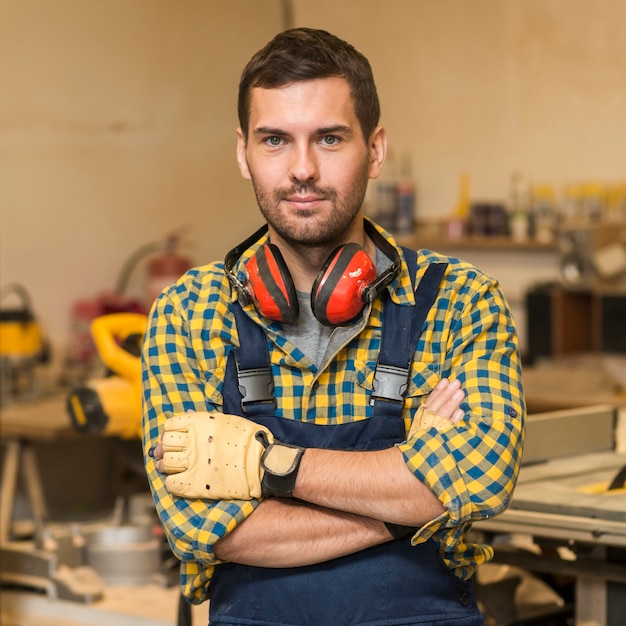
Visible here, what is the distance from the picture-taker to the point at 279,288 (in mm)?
1820

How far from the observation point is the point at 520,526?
2113mm

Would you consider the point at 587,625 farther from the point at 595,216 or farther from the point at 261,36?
the point at 261,36

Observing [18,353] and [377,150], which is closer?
[377,150]

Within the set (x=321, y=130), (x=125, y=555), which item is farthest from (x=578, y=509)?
(x=125, y=555)

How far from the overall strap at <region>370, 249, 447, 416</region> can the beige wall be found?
3087 mm

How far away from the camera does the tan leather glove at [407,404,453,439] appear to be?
173cm

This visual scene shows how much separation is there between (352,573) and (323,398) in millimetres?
298

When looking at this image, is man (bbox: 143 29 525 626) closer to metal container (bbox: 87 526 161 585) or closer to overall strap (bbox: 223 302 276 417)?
overall strap (bbox: 223 302 276 417)

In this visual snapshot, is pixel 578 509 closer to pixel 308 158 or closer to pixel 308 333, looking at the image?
pixel 308 333

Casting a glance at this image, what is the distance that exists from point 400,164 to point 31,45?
2404 millimetres

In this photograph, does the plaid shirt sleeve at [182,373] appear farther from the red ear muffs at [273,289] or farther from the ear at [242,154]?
the ear at [242,154]

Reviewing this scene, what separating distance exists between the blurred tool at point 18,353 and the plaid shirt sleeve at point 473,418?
8.59 feet

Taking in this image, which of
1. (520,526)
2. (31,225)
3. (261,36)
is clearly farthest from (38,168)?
(520,526)

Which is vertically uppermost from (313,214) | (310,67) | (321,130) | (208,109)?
(310,67)
